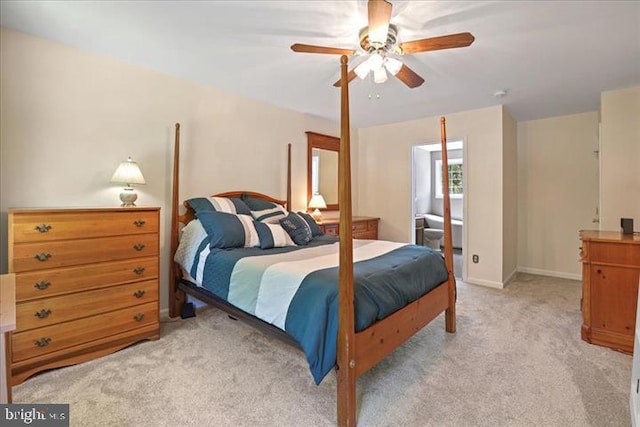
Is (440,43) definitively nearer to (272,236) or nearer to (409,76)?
(409,76)

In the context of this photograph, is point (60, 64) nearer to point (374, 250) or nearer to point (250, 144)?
point (250, 144)

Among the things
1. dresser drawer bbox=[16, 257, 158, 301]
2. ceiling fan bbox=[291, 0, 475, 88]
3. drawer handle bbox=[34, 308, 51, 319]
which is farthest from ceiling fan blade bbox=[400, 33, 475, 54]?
drawer handle bbox=[34, 308, 51, 319]

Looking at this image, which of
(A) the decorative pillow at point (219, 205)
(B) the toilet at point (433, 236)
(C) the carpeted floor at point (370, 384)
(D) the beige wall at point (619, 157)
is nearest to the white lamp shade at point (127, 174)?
(A) the decorative pillow at point (219, 205)

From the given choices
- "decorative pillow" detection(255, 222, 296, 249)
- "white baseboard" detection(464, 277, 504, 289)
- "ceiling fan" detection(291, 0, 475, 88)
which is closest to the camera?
"ceiling fan" detection(291, 0, 475, 88)

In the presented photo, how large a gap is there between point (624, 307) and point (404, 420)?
2067 millimetres

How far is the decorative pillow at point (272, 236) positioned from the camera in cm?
278

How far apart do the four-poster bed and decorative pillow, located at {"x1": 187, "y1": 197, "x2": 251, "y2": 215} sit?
6 cm

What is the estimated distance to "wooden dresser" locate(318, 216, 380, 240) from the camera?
417 centimetres

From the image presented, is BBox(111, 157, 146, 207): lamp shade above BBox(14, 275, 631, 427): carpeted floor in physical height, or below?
above

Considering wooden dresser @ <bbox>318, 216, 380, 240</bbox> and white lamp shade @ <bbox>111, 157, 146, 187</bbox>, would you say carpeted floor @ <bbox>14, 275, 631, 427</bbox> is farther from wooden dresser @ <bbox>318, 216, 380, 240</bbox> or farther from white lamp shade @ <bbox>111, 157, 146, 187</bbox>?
wooden dresser @ <bbox>318, 216, 380, 240</bbox>

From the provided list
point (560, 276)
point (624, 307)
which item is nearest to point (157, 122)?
point (624, 307)

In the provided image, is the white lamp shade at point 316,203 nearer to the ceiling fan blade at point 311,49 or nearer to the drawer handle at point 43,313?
the ceiling fan blade at point 311,49

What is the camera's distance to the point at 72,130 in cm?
246

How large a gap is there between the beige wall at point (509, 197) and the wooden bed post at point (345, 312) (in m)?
3.30
